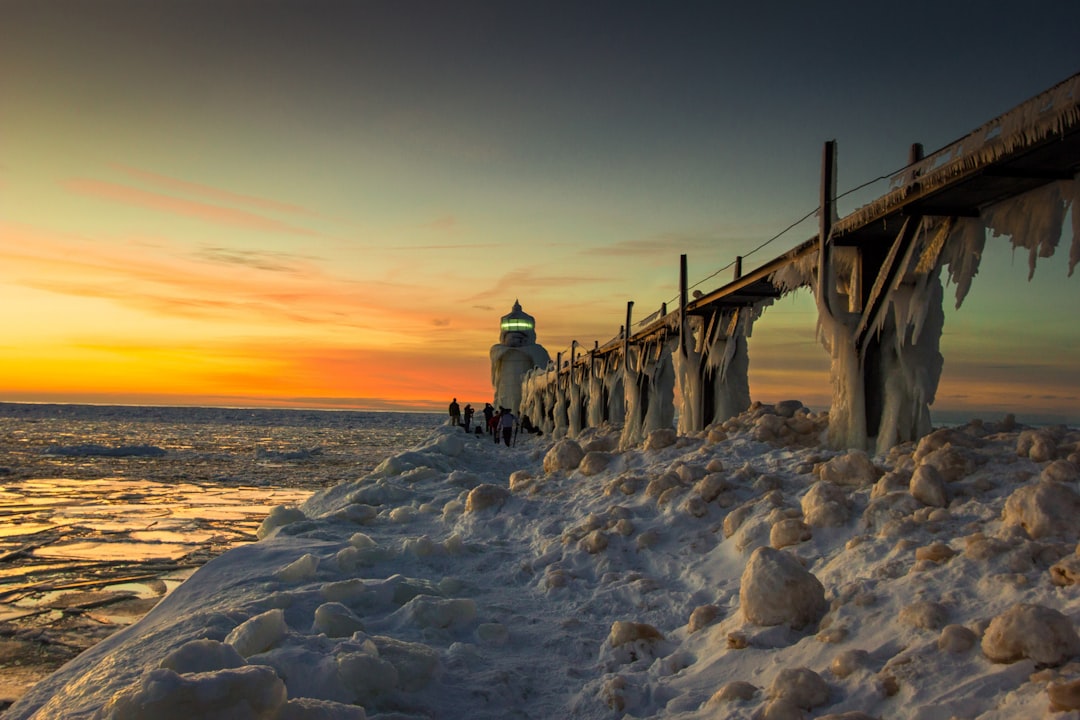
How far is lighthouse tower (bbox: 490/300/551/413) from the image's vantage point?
179ft

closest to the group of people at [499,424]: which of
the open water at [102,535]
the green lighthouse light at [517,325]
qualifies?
the open water at [102,535]

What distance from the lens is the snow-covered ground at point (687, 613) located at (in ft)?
10.00

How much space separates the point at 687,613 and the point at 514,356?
1977 inches

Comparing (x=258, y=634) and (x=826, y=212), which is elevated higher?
(x=826, y=212)

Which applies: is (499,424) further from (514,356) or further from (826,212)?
(514,356)

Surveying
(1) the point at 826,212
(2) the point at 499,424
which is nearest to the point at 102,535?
(1) the point at 826,212

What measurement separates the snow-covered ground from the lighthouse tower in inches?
1859

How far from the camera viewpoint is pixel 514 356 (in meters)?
55.0

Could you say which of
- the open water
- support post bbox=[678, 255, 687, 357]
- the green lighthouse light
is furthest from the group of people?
the green lighthouse light

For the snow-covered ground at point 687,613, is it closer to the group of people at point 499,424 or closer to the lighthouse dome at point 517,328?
the group of people at point 499,424

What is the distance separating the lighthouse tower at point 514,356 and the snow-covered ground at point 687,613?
155ft

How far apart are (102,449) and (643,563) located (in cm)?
2938

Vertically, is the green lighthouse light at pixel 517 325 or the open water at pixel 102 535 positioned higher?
the green lighthouse light at pixel 517 325

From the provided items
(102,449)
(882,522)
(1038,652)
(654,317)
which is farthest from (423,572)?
(102,449)
